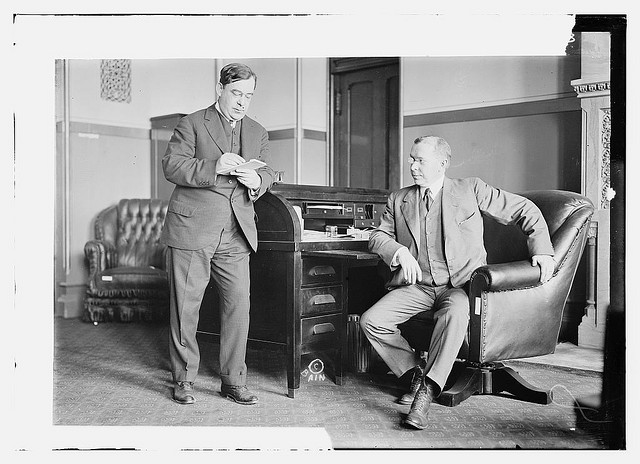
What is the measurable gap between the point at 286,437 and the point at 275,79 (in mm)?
3555

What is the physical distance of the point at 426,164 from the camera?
8.96 ft

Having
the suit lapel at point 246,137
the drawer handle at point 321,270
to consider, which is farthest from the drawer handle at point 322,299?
the suit lapel at point 246,137

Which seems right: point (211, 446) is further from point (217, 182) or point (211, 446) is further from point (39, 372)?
point (217, 182)

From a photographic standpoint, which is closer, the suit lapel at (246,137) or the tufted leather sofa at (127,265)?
the suit lapel at (246,137)

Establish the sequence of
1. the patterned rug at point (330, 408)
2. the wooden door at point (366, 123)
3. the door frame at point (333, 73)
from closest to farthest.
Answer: the patterned rug at point (330, 408), the wooden door at point (366, 123), the door frame at point (333, 73)

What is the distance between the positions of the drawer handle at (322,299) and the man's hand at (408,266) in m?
0.42

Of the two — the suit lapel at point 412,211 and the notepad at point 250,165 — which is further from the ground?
the notepad at point 250,165

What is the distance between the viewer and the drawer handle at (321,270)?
2869 millimetres

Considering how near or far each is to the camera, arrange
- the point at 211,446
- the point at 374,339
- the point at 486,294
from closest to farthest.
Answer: the point at 211,446 < the point at 486,294 < the point at 374,339

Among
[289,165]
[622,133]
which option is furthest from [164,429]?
[289,165]

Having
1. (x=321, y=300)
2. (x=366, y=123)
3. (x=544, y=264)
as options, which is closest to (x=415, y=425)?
(x=321, y=300)

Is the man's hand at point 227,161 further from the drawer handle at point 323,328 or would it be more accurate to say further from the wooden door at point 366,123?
the wooden door at point 366,123

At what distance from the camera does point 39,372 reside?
7.97 ft

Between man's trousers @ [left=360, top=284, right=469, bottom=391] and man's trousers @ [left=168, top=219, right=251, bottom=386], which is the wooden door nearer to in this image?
man's trousers @ [left=360, top=284, right=469, bottom=391]
